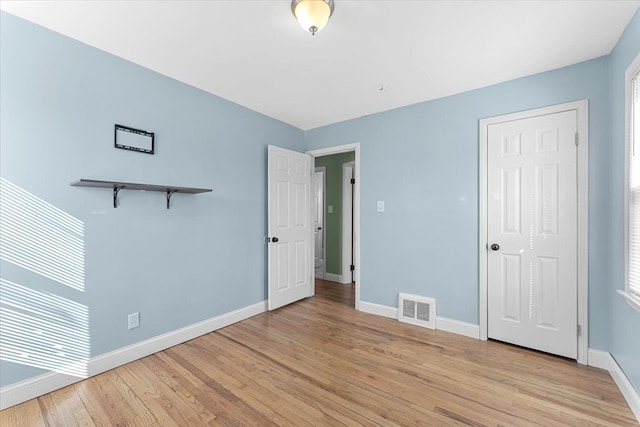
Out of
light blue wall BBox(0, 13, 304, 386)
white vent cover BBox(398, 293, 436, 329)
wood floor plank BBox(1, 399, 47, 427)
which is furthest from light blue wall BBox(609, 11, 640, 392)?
wood floor plank BBox(1, 399, 47, 427)

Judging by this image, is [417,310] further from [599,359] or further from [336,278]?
[336,278]

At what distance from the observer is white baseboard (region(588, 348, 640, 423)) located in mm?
1720

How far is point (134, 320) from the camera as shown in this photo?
2.34 metres

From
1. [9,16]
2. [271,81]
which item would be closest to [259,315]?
[271,81]

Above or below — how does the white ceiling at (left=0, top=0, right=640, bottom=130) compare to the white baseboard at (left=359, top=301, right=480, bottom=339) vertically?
above

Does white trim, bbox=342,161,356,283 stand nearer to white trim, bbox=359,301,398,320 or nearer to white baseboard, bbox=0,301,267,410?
white trim, bbox=359,301,398,320

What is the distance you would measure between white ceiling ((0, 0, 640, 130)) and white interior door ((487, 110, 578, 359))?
1.97 ft

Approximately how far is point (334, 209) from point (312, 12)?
3.74 m

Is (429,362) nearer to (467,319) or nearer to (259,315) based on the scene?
(467,319)

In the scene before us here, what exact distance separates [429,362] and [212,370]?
174cm

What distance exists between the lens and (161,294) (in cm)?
253

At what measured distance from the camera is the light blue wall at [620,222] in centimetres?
176

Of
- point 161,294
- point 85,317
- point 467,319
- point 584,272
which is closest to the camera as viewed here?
point 85,317

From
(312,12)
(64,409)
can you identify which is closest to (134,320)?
(64,409)
